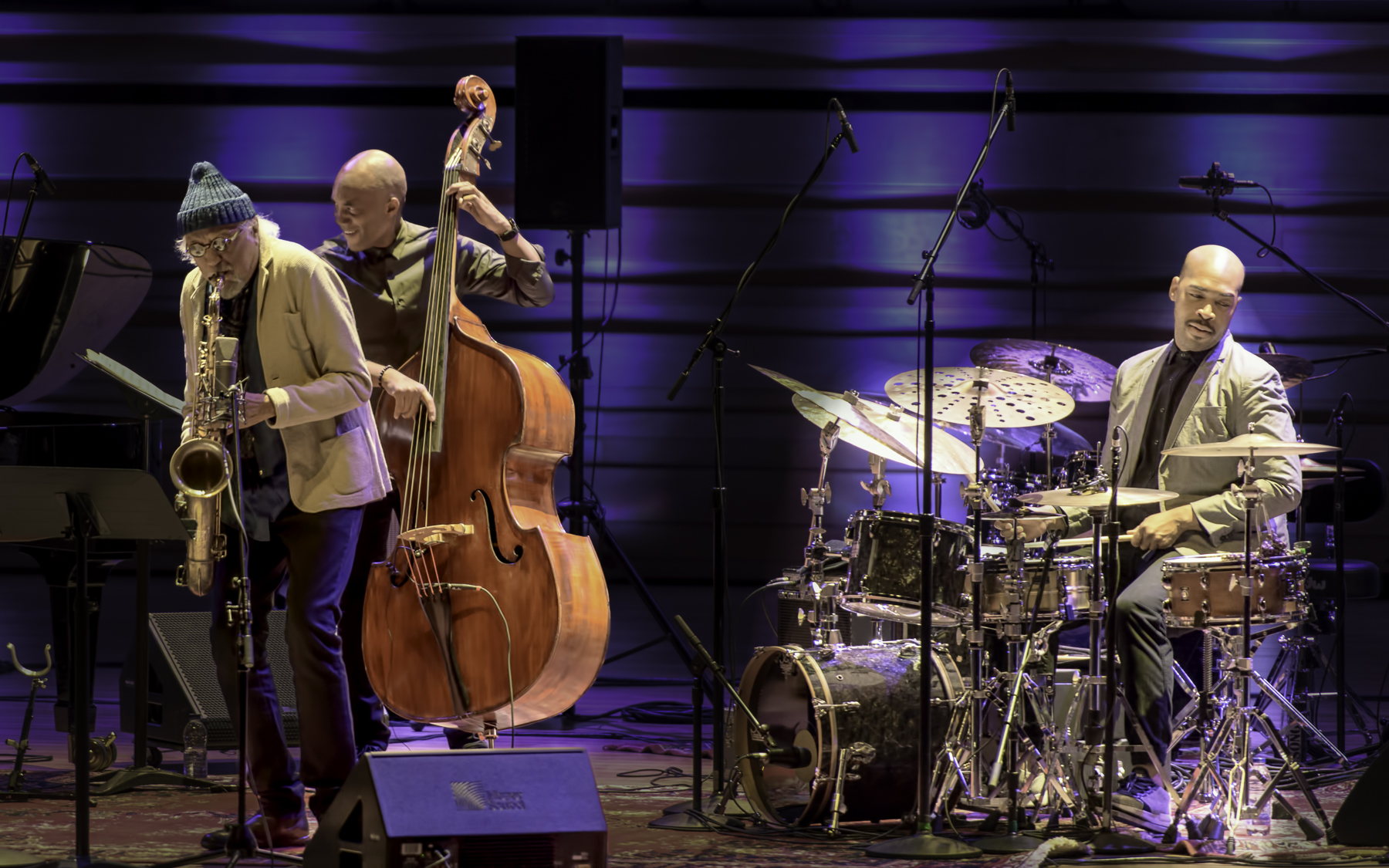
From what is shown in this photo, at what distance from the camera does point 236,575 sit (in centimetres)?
314

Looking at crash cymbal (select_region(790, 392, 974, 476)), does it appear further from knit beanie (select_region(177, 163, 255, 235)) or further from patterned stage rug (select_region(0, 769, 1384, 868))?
knit beanie (select_region(177, 163, 255, 235))

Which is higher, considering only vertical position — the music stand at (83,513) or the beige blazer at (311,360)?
the beige blazer at (311,360)

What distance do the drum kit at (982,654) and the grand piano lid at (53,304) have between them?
100 inches

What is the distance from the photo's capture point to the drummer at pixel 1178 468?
402cm

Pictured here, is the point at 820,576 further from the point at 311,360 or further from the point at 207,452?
the point at 207,452

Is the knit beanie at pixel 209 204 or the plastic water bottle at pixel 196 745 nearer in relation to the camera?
the knit beanie at pixel 209 204

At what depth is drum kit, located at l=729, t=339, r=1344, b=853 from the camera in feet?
11.8

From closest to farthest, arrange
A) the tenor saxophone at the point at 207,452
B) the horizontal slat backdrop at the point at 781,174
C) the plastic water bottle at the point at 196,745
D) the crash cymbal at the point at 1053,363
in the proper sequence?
the tenor saxophone at the point at 207,452 → the plastic water bottle at the point at 196,745 → the crash cymbal at the point at 1053,363 → the horizontal slat backdrop at the point at 781,174

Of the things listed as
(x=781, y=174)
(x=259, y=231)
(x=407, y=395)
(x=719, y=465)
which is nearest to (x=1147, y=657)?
Result: (x=719, y=465)

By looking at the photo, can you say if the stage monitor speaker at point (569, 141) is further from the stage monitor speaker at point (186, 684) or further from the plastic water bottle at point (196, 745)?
the plastic water bottle at point (196, 745)

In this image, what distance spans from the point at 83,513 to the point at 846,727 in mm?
1863

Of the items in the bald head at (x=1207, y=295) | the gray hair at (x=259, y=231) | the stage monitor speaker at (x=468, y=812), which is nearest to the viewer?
the stage monitor speaker at (x=468, y=812)

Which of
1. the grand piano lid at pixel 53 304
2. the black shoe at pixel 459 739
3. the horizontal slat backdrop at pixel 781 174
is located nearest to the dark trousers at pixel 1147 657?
the black shoe at pixel 459 739

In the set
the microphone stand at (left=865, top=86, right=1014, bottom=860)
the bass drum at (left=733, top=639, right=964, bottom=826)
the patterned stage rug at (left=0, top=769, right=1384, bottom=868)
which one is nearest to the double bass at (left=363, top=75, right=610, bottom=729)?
the patterned stage rug at (left=0, top=769, right=1384, bottom=868)
